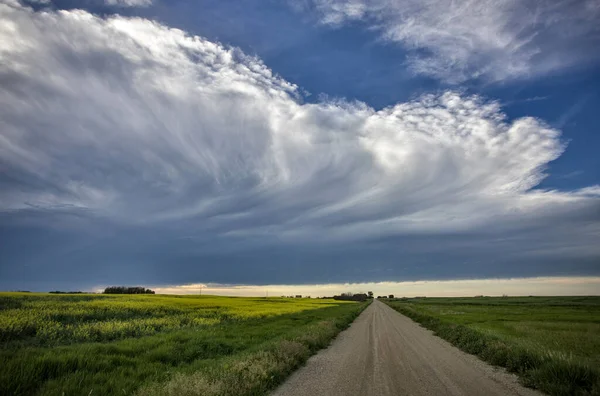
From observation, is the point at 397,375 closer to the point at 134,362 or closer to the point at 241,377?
the point at 241,377

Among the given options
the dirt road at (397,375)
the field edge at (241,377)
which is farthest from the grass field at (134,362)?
the dirt road at (397,375)

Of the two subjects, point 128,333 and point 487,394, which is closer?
point 487,394

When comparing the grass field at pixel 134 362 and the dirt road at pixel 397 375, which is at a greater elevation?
the grass field at pixel 134 362

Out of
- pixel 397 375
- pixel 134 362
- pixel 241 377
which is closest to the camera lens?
pixel 241 377

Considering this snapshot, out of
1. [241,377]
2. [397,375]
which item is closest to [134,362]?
[241,377]

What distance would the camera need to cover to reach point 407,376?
37.7ft

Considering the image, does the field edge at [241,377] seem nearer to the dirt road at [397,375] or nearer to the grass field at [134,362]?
the grass field at [134,362]

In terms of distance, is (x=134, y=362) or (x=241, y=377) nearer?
(x=241, y=377)

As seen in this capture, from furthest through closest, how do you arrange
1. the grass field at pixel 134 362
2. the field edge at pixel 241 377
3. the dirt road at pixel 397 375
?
1. the dirt road at pixel 397 375
2. the grass field at pixel 134 362
3. the field edge at pixel 241 377

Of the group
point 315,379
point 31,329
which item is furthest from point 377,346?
point 31,329

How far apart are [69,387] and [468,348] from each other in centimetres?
1724

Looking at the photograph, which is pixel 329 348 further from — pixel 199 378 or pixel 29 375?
pixel 29 375

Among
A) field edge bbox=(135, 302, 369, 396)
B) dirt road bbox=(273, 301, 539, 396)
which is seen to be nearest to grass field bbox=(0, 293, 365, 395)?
field edge bbox=(135, 302, 369, 396)

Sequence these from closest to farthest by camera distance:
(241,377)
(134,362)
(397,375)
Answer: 1. (241,377)
2. (397,375)
3. (134,362)
